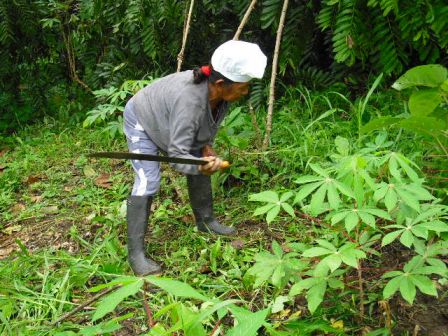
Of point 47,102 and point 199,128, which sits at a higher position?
point 199,128

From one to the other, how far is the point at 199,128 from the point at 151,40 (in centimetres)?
236

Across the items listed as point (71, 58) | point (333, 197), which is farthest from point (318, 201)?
point (71, 58)

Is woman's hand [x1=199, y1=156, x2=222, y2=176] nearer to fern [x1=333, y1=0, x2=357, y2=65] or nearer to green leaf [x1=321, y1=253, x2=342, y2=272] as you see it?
green leaf [x1=321, y1=253, x2=342, y2=272]

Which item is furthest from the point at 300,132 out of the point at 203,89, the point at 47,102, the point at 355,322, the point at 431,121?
the point at 47,102

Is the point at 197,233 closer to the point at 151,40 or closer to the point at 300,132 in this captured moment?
the point at 300,132

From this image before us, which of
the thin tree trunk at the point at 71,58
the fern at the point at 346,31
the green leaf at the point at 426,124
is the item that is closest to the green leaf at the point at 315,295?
the green leaf at the point at 426,124

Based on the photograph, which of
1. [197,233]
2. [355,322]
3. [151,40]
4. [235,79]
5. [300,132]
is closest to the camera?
[355,322]

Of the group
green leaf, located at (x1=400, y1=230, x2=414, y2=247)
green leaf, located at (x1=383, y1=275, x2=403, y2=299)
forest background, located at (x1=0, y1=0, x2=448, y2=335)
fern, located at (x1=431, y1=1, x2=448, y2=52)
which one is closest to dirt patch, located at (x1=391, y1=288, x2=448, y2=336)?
forest background, located at (x1=0, y1=0, x2=448, y2=335)

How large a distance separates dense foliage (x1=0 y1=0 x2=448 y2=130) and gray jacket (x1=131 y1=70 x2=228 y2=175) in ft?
4.86

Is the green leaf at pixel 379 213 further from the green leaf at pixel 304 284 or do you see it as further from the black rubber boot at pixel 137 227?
the black rubber boot at pixel 137 227

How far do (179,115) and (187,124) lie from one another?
0.20 ft

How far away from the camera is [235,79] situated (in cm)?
242

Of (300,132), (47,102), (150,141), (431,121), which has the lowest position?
(47,102)

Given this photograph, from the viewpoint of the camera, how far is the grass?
2352 millimetres
